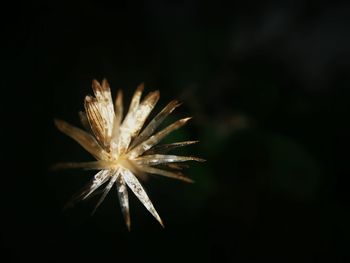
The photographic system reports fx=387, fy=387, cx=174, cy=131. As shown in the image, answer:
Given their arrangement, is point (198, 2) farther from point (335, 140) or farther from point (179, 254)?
point (179, 254)

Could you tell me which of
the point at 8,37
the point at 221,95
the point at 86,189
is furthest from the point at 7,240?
the point at 221,95

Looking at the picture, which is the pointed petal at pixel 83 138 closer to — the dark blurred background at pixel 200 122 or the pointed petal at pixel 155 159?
the pointed petal at pixel 155 159

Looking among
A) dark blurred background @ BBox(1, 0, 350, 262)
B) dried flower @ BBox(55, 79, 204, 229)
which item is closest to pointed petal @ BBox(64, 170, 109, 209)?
dried flower @ BBox(55, 79, 204, 229)

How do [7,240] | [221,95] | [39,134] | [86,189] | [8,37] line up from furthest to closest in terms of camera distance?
1. [221,95]
2. [8,37]
3. [39,134]
4. [7,240]
5. [86,189]

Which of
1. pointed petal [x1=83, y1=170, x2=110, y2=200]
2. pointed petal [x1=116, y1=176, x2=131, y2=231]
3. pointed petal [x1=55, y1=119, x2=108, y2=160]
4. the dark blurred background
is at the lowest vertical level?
pointed petal [x1=116, y1=176, x2=131, y2=231]

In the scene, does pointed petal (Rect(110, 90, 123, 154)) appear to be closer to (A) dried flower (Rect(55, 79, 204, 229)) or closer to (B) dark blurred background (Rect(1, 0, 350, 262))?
(A) dried flower (Rect(55, 79, 204, 229))

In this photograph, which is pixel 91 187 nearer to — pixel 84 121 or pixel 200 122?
pixel 84 121

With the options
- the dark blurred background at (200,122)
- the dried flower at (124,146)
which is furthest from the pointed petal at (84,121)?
the dark blurred background at (200,122)
